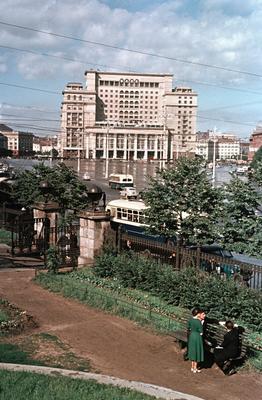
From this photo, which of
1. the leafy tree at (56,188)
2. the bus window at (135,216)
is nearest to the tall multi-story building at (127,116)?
the leafy tree at (56,188)

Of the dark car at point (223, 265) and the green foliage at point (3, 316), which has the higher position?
the dark car at point (223, 265)

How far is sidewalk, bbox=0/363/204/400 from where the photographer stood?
7.41 metres

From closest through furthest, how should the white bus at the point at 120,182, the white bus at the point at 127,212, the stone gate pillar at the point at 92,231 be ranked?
1. the stone gate pillar at the point at 92,231
2. the white bus at the point at 127,212
3. the white bus at the point at 120,182

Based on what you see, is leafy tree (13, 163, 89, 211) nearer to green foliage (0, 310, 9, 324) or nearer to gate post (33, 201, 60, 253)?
gate post (33, 201, 60, 253)

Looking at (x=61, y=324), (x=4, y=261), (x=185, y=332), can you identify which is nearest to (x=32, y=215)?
(x=4, y=261)

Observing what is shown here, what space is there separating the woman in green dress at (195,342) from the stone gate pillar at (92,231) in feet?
27.2

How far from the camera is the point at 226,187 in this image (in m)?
17.3

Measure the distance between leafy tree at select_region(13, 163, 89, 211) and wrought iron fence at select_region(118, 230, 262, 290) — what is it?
511 centimetres

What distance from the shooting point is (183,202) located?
1948 cm

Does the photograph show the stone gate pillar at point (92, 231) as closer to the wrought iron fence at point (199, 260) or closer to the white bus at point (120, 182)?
the wrought iron fence at point (199, 260)

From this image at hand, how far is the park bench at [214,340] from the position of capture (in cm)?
945

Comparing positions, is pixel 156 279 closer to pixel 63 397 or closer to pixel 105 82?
pixel 63 397

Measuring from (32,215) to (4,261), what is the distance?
3150 mm

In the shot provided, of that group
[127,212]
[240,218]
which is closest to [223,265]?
[240,218]
